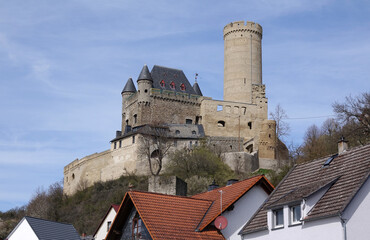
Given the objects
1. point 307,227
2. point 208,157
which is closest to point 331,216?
point 307,227

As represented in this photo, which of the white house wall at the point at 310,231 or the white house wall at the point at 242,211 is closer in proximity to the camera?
the white house wall at the point at 310,231

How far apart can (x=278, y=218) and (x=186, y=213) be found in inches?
165

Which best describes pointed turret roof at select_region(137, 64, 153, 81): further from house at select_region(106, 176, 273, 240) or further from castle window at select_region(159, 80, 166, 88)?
house at select_region(106, 176, 273, 240)

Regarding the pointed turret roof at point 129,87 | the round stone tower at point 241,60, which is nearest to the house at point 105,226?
the round stone tower at point 241,60

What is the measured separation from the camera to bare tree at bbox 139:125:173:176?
73.5 meters

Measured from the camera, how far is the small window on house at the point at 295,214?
19406 millimetres

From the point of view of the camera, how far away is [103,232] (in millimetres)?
35156

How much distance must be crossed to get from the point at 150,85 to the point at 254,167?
16.7 metres

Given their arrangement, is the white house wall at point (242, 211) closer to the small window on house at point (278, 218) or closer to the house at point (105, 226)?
the small window on house at point (278, 218)

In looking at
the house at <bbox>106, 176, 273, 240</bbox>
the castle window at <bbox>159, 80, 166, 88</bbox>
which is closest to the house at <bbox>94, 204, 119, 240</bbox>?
the house at <bbox>106, 176, 273, 240</bbox>

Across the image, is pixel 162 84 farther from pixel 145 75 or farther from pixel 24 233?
pixel 24 233

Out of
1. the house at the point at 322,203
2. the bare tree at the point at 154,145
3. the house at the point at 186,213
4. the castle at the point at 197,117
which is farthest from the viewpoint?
the castle at the point at 197,117

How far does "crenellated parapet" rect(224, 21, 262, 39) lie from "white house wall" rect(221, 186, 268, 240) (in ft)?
207

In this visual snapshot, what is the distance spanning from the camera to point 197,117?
82.6 metres
